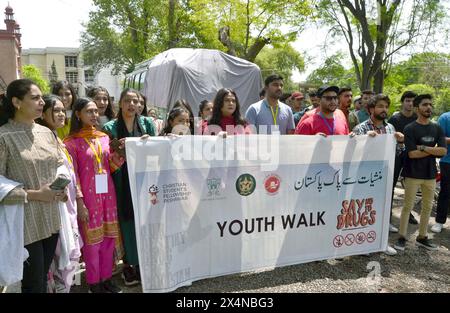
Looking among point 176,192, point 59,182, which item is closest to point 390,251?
point 176,192

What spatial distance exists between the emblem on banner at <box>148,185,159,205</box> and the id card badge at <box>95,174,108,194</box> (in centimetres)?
36

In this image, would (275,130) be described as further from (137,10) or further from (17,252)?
(137,10)

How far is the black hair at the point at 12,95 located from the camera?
2215 mm

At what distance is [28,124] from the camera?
227 centimetres

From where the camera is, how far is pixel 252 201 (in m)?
3.27

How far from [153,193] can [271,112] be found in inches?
73.2

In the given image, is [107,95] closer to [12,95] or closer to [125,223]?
[125,223]

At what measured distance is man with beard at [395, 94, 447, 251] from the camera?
4.02 m

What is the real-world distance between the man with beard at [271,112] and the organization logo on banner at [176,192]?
135 centimetres

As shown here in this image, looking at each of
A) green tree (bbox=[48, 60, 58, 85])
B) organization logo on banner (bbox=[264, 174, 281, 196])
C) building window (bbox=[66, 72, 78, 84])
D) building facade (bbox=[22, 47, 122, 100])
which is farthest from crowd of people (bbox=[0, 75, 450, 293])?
building window (bbox=[66, 72, 78, 84])

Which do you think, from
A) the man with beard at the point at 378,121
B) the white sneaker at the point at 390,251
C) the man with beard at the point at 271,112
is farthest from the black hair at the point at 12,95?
the white sneaker at the point at 390,251

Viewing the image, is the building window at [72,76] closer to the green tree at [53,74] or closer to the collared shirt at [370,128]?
the green tree at [53,74]

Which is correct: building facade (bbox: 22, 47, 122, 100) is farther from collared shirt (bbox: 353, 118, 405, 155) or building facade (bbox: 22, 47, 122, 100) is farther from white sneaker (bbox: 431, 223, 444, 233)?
white sneaker (bbox: 431, 223, 444, 233)

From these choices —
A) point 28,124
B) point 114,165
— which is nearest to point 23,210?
point 28,124
